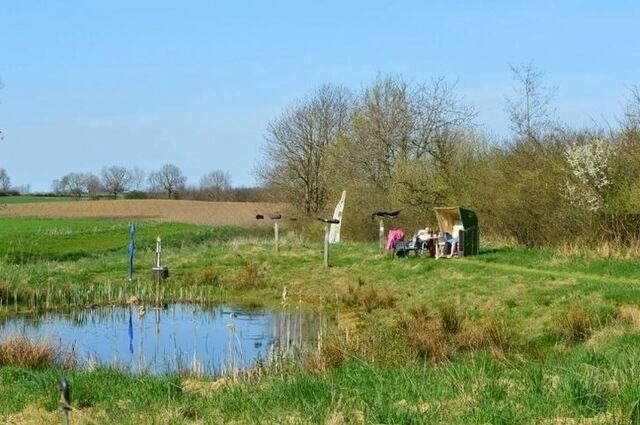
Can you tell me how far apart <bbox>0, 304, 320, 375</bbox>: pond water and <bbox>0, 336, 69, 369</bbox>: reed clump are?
19.8 inches

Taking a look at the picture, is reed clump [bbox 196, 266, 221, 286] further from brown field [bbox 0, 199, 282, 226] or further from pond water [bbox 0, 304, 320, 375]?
brown field [bbox 0, 199, 282, 226]

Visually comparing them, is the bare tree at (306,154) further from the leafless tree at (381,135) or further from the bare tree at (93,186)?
the bare tree at (93,186)

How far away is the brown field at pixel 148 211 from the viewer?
73.0 meters

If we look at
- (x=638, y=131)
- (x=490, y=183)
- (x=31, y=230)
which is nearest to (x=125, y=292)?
(x=490, y=183)

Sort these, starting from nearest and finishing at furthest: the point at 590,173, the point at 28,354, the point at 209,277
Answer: the point at 28,354
the point at 590,173
the point at 209,277

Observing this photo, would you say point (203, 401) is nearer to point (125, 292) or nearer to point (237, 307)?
point (237, 307)

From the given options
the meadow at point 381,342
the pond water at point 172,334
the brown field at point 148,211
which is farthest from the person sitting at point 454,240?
the brown field at point 148,211

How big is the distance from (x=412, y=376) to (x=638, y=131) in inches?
689

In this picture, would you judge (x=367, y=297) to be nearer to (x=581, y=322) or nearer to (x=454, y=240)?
(x=454, y=240)

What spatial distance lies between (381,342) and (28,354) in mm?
4743

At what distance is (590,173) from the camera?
79.8 feet

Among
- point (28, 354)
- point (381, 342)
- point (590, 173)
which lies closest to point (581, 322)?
point (381, 342)

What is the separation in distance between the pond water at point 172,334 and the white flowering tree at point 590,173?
8.28 metres

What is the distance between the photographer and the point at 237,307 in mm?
23719
